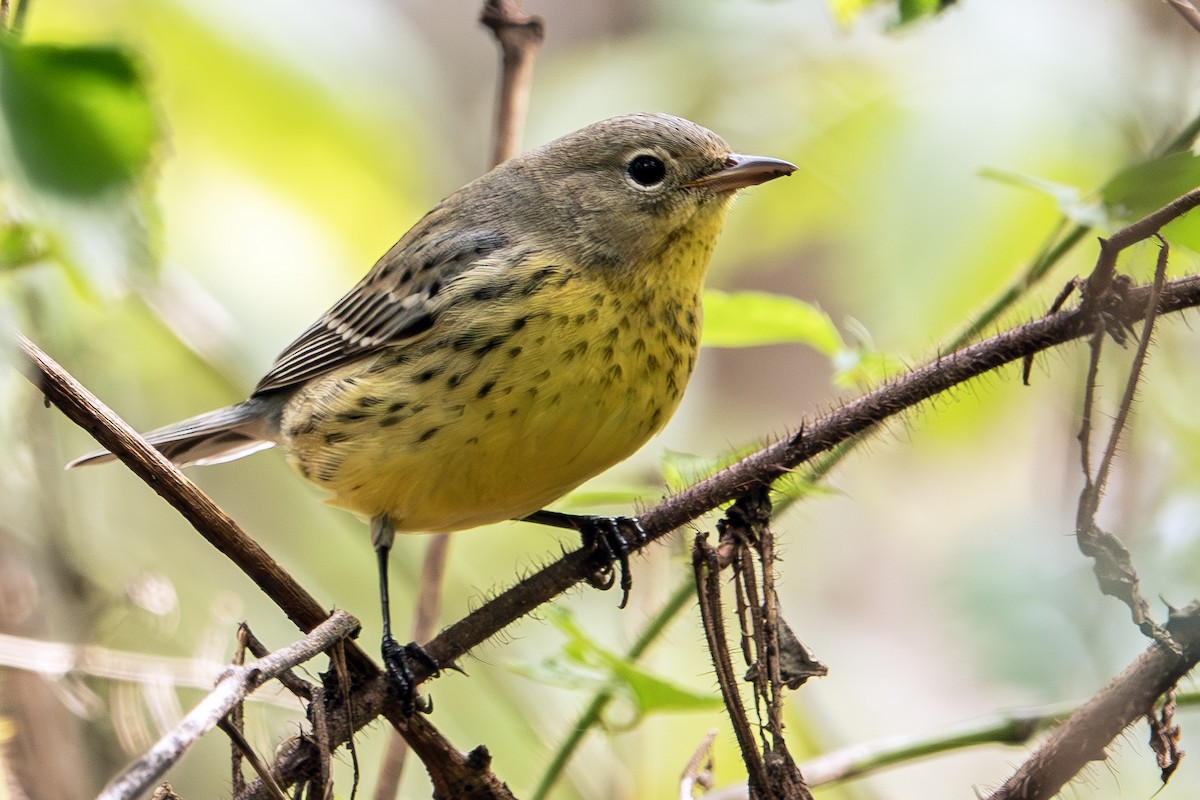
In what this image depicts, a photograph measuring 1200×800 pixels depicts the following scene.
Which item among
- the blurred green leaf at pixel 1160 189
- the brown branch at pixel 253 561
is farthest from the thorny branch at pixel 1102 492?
the brown branch at pixel 253 561

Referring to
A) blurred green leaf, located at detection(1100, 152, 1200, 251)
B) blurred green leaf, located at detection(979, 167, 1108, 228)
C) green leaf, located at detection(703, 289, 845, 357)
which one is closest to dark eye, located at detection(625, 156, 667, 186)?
green leaf, located at detection(703, 289, 845, 357)

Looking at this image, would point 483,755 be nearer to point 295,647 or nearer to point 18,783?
point 295,647

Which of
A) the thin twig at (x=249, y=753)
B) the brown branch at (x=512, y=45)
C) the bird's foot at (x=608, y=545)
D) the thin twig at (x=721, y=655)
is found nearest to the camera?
the thin twig at (x=249, y=753)

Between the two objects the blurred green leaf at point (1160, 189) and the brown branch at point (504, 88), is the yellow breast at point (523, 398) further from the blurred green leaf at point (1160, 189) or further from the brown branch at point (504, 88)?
the blurred green leaf at point (1160, 189)

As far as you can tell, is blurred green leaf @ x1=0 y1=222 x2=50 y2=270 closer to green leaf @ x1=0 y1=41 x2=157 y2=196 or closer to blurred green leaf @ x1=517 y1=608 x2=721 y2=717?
green leaf @ x1=0 y1=41 x2=157 y2=196

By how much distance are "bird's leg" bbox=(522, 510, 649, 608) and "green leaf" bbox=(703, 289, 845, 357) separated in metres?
0.48

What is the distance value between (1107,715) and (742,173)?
2.02 m

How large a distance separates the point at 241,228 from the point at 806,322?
1922 mm

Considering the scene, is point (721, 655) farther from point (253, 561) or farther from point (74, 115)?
point (74, 115)

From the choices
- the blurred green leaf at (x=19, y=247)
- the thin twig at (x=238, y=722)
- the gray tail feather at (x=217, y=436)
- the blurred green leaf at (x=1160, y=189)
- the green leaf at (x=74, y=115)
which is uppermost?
the gray tail feather at (x=217, y=436)

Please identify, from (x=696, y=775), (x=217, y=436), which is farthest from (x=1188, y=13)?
(x=217, y=436)

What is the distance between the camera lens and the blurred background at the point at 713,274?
3270 mm

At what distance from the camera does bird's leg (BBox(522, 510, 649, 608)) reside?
2740 mm

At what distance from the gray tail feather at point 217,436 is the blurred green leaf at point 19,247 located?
4.66 ft
